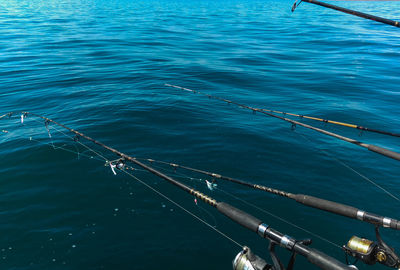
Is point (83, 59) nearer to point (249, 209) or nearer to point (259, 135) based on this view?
point (259, 135)

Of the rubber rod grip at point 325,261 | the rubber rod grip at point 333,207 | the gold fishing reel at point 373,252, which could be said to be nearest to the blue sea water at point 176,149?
the gold fishing reel at point 373,252

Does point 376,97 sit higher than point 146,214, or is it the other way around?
point 376,97

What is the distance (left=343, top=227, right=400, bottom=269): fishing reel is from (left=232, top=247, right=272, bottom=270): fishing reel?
1.94m

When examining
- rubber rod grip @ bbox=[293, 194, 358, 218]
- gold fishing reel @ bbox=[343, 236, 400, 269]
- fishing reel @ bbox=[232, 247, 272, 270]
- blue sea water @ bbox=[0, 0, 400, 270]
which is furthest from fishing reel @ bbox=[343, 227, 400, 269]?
blue sea water @ bbox=[0, 0, 400, 270]

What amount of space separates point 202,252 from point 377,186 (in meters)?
6.53

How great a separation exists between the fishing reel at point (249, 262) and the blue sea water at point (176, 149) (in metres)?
2.90

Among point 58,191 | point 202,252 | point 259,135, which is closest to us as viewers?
point 202,252

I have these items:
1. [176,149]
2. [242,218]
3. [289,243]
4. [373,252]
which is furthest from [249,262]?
[176,149]

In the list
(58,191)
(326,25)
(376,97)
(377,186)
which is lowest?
(58,191)

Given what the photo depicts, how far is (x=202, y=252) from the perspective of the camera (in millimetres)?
6848

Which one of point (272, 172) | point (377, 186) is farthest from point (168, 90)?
point (377, 186)

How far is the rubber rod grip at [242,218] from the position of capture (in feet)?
12.4

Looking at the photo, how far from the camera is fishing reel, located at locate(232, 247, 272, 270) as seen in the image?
383 centimetres

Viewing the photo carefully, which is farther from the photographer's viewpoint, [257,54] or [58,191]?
[257,54]
